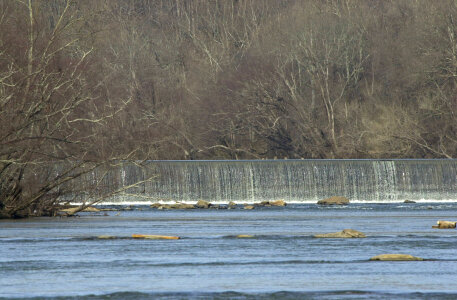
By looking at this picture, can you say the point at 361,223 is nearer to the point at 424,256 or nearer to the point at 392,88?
the point at 424,256

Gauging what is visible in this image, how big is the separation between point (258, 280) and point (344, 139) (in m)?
44.6

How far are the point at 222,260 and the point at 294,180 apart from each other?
28.1 m

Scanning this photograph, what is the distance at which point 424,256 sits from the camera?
23609 mm

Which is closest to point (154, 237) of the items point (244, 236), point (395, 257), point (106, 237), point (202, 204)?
point (106, 237)

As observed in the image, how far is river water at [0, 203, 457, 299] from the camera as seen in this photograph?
18.4 metres

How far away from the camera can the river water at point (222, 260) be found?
18.4 meters

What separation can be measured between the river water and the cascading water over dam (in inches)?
520

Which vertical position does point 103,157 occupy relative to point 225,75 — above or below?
below

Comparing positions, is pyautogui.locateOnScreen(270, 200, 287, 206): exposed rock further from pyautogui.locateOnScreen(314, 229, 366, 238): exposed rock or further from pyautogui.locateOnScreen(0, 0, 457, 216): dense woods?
pyautogui.locateOnScreen(314, 229, 366, 238): exposed rock

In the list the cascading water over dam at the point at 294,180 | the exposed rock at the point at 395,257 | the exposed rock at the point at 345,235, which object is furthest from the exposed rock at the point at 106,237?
the cascading water over dam at the point at 294,180

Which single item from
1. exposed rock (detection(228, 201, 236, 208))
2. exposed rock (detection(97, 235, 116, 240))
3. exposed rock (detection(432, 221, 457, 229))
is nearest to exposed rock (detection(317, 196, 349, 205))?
exposed rock (detection(228, 201, 236, 208))

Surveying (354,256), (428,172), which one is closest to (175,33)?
(428,172)

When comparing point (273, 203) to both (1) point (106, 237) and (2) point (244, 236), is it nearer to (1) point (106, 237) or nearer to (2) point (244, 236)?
(2) point (244, 236)

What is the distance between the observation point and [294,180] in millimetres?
50969
